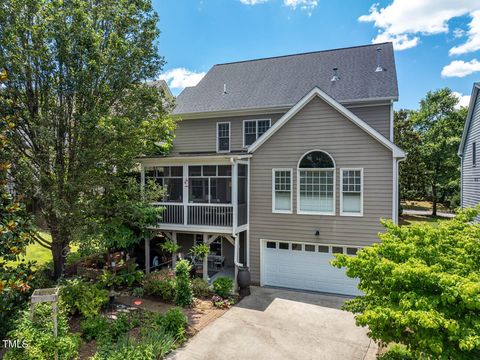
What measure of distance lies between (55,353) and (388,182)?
36.2 feet

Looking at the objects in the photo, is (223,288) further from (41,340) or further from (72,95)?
(72,95)

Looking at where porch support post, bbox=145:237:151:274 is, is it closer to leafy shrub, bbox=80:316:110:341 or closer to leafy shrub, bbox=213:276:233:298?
leafy shrub, bbox=213:276:233:298

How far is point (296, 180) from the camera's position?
12.1m

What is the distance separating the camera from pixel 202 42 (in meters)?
18.4

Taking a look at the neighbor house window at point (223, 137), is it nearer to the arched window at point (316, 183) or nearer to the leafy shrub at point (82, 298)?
the arched window at point (316, 183)

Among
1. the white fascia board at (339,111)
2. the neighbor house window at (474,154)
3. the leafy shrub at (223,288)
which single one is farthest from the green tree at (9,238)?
the neighbor house window at (474,154)

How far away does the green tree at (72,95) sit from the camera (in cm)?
847

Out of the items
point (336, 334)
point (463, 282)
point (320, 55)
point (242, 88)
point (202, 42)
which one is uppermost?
point (202, 42)

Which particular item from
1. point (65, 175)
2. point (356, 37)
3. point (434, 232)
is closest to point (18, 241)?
point (65, 175)

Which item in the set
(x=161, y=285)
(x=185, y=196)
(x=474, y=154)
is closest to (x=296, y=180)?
(x=185, y=196)

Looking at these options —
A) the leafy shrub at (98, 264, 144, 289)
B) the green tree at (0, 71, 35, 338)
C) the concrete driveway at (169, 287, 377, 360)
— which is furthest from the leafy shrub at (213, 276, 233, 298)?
the green tree at (0, 71, 35, 338)

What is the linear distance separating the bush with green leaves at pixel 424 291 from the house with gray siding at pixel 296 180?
17.6 ft

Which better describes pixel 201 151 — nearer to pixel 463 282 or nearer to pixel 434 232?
pixel 434 232

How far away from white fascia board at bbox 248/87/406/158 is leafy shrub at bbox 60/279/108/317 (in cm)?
765
